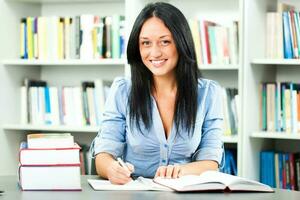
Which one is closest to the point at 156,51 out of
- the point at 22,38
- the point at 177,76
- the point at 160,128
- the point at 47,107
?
the point at 177,76

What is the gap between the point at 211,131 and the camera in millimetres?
2537

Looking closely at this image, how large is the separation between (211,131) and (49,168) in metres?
0.74

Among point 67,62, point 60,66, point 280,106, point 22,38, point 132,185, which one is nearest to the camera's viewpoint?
point 132,185

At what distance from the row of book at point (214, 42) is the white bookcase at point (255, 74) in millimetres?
126

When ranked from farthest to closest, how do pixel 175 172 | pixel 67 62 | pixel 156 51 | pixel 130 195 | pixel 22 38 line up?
pixel 22 38, pixel 67 62, pixel 156 51, pixel 175 172, pixel 130 195

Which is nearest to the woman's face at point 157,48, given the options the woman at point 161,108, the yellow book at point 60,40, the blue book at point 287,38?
the woman at point 161,108

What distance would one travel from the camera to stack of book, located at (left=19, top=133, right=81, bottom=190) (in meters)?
2.07

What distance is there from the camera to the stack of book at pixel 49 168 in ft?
6.78

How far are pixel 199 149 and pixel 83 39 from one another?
1.82 m

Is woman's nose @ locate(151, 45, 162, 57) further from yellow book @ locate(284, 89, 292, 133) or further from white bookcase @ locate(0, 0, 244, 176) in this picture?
yellow book @ locate(284, 89, 292, 133)

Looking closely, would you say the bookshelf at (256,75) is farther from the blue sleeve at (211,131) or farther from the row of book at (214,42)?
the blue sleeve at (211,131)

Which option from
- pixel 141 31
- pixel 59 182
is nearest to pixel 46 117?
pixel 141 31

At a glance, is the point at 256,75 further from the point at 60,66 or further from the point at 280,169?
the point at 60,66

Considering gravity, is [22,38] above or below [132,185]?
above
